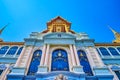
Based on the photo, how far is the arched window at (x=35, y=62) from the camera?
1830 centimetres

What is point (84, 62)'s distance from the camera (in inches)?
785

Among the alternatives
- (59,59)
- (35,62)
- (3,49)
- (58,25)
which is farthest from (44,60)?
(58,25)

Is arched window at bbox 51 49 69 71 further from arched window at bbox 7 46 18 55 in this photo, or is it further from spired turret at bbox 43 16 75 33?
spired turret at bbox 43 16 75 33

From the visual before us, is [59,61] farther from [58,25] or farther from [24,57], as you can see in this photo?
[58,25]

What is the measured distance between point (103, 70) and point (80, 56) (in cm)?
384

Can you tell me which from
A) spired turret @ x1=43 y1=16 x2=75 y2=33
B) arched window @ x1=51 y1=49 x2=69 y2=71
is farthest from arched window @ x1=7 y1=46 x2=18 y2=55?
spired turret @ x1=43 y1=16 x2=75 y2=33

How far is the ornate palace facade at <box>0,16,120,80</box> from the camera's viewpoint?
1672 centimetres

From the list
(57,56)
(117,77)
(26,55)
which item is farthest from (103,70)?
(26,55)

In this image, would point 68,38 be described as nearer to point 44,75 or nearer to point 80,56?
point 80,56

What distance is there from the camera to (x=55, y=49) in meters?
21.8

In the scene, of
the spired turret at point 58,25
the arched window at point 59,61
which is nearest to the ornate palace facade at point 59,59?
the arched window at point 59,61

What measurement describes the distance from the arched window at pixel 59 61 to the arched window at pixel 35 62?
62.2 inches

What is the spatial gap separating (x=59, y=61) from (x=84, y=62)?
2.63 metres

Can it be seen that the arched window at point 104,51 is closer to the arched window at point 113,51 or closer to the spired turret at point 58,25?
the arched window at point 113,51
